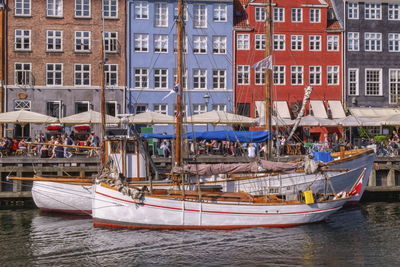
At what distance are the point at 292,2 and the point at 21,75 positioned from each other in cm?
2281

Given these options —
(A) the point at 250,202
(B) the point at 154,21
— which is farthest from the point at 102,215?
(B) the point at 154,21

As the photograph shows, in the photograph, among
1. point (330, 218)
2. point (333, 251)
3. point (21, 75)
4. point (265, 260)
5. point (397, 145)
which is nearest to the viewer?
point (265, 260)

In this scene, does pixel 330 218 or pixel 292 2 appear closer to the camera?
pixel 330 218

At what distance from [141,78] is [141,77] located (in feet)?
0.26

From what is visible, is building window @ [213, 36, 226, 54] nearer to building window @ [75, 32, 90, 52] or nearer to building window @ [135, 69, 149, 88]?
building window @ [135, 69, 149, 88]

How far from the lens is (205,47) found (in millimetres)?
50062

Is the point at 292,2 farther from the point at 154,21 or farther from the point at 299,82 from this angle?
the point at 154,21

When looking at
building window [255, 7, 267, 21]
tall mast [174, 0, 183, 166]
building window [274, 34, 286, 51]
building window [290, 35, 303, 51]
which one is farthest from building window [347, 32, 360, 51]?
tall mast [174, 0, 183, 166]

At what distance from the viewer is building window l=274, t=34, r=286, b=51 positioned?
50688 millimetres

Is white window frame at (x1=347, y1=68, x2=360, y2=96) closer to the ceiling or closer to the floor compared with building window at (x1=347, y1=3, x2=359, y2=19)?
closer to the floor

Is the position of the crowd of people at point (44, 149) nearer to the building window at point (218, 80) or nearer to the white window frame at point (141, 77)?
the white window frame at point (141, 77)

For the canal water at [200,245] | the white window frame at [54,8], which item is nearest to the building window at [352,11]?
the white window frame at [54,8]

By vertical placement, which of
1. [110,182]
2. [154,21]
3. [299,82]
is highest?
[154,21]

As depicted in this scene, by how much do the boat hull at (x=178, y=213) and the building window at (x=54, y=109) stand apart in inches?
940
